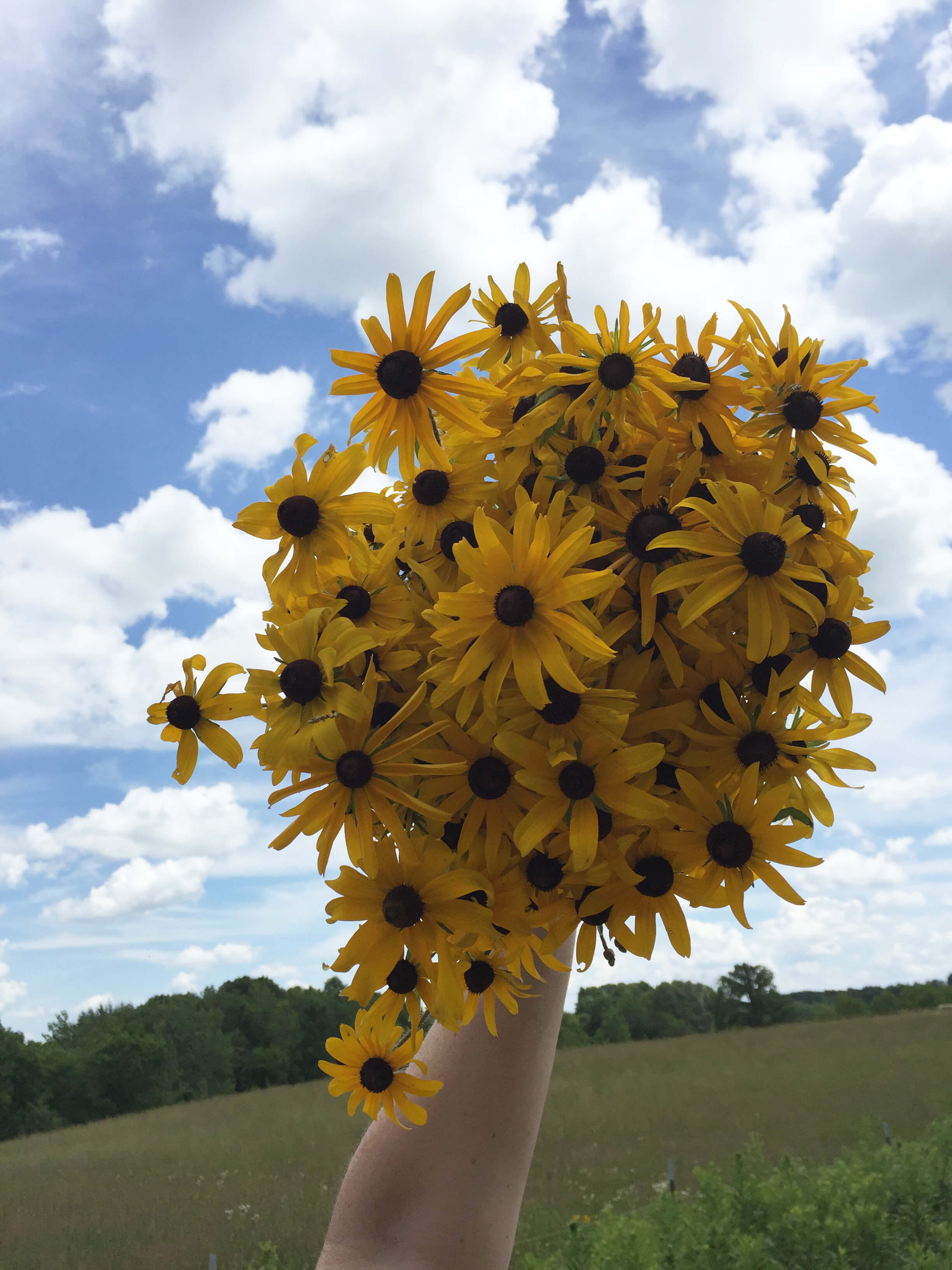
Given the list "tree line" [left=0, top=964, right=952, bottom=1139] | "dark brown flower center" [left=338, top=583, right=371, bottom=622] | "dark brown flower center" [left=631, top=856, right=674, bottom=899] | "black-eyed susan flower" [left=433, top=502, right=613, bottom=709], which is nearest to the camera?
"black-eyed susan flower" [left=433, top=502, right=613, bottom=709]

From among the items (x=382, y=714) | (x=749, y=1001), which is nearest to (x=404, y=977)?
(x=382, y=714)

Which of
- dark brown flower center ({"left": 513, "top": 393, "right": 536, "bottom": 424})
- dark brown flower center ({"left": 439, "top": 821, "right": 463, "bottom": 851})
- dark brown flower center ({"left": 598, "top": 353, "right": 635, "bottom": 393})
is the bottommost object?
dark brown flower center ({"left": 439, "top": 821, "right": 463, "bottom": 851})

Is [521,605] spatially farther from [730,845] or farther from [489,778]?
[730,845]

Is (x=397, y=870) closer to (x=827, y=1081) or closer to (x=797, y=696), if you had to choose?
(x=797, y=696)

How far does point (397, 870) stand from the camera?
3.32 feet

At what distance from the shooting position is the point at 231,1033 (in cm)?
4197

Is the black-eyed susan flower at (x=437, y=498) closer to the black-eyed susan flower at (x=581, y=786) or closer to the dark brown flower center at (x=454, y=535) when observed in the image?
the dark brown flower center at (x=454, y=535)

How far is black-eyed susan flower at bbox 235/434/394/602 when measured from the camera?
3.99 ft

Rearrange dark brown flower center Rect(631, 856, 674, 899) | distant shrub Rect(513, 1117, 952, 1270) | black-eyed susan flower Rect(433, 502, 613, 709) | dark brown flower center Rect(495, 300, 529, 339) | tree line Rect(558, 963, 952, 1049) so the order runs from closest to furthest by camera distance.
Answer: black-eyed susan flower Rect(433, 502, 613, 709) < dark brown flower center Rect(631, 856, 674, 899) < dark brown flower center Rect(495, 300, 529, 339) < distant shrub Rect(513, 1117, 952, 1270) < tree line Rect(558, 963, 952, 1049)

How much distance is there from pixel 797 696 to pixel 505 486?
0.50 m

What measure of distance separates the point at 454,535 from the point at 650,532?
283mm

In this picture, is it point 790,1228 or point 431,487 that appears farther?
point 790,1228

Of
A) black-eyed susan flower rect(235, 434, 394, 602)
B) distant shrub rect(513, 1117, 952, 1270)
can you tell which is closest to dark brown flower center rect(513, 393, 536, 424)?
black-eyed susan flower rect(235, 434, 394, 602)

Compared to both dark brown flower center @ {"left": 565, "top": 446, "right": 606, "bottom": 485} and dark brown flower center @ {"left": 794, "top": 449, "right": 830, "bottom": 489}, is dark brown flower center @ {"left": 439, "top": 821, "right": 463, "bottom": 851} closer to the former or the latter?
dark brown flower center @ {"left": 565, "top": 446, "right": 606, "bottom": 485}
